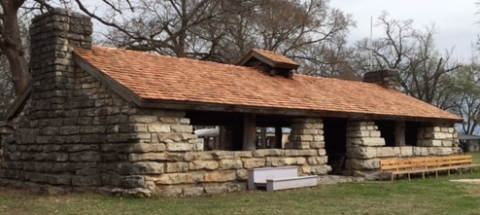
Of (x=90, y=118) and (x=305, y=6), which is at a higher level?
(x=305, y=6)

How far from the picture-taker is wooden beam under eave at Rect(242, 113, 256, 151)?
12906mm

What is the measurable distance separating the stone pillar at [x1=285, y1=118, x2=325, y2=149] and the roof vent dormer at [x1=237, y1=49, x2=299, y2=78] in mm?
2705

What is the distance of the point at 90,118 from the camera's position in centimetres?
1168

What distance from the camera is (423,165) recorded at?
16484 mm

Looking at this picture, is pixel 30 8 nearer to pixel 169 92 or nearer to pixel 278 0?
pixel 169 92

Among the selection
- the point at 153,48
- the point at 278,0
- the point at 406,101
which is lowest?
the point at 406,101

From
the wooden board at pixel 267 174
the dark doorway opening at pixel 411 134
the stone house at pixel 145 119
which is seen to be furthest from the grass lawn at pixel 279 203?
the dark doorway opening at pixel 411 134

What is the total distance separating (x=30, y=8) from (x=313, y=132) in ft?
38.7

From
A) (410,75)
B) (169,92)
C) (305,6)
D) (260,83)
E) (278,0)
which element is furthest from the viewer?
(410,75)

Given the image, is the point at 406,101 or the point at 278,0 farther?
the point at 278,0

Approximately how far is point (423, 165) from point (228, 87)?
24.3ft

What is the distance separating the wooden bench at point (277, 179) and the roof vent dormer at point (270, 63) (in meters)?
4.14

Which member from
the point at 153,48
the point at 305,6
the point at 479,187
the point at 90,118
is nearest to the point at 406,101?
the point at 479,187

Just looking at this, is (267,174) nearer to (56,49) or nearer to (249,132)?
(249,132)
